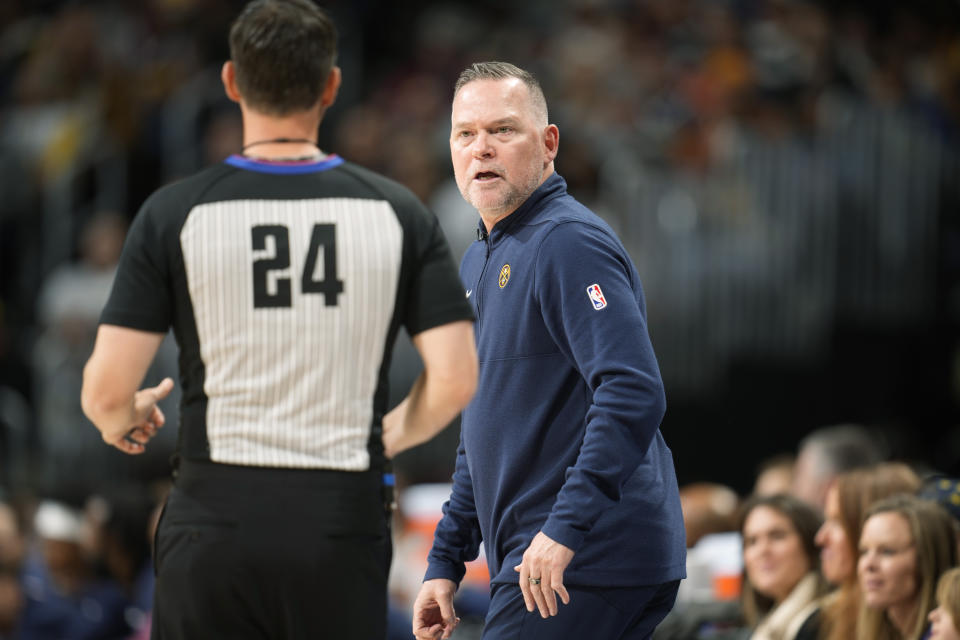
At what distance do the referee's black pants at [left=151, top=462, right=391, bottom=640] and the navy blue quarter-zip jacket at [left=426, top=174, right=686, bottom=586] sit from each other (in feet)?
1.71

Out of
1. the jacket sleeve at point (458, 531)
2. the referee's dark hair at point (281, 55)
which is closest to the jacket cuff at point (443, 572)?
the jacket sleeve at point (458, 531)

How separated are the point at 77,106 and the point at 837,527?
8210mm

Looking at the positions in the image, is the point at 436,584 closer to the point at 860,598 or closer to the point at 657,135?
the point at 860,598

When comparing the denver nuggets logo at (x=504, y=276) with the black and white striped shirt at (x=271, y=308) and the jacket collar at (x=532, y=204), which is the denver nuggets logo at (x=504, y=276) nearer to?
the jacket collar at (x=532, y=204)

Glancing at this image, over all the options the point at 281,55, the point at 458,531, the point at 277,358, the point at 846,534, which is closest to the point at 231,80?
the point at 281,55

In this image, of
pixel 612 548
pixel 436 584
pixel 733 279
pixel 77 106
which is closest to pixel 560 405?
pixel 612 548

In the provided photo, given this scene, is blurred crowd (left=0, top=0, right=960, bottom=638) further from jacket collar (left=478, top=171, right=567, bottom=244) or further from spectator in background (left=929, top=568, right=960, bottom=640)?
jacket collar (left=478, top=171, right=567, bottom=244)

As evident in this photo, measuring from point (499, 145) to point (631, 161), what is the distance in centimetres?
701

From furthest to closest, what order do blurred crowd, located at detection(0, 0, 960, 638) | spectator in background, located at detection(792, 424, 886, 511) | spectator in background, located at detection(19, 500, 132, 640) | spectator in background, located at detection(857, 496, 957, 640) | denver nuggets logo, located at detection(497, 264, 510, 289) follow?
blurred crowd, located at detection(0, 0, 960, 638) → spectator in background, located at detection(19, 500, 132, 640) → spectator in background, located at detection(792, 424, 886, 511) → spectator in background, located at detection(857, 496, 957, 640) → denver nuggets logo, located at detection(497, 264, 510, 289)

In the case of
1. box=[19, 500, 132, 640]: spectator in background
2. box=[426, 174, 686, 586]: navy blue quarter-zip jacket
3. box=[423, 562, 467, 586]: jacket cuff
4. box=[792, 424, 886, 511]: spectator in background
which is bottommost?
box=[19, 500, 132, 640]: spectator in background

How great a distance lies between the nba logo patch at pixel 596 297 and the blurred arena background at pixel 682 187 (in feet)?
20.2

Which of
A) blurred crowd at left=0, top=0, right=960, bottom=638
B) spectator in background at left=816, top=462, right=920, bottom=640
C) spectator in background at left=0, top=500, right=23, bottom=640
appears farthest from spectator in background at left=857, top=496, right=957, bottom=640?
spectator in background at left=0, top=500, right=23, bottom=640

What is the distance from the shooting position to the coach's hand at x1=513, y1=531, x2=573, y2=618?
9.73 ft

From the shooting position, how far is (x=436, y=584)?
348 cm
